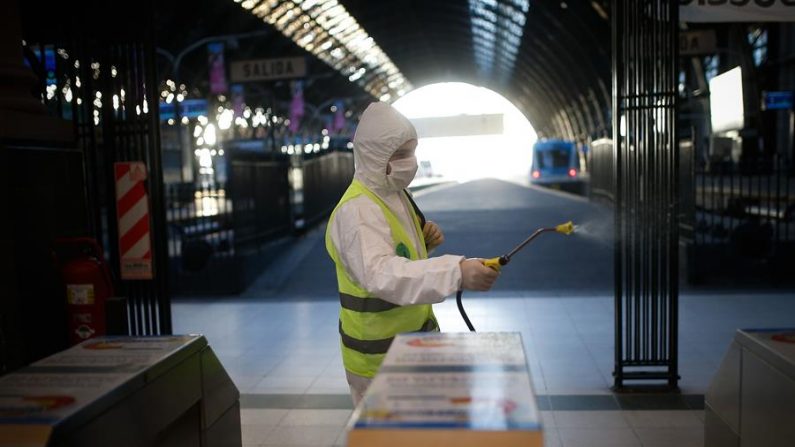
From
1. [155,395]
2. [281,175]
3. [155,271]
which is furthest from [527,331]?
[281,175]

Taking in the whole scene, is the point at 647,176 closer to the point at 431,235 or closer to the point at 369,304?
the point at 431,235

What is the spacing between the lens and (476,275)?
2199mm

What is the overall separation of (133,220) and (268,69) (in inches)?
387

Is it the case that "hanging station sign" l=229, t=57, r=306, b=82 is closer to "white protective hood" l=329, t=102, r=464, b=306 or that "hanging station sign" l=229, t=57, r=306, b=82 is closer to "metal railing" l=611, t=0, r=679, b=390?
"metal railing" l=611, t=0, r=679, b=390

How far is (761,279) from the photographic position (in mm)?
8336

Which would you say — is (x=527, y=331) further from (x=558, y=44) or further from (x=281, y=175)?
(x=558, y=44)

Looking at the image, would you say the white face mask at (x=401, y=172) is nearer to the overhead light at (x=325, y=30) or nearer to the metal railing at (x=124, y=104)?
the metal railing at (x=124, y=104)

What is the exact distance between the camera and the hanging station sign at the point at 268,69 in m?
12.9

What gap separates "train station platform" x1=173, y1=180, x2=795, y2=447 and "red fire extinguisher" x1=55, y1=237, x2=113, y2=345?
1239 millimetres

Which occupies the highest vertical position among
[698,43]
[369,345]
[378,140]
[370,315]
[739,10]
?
[698,43]

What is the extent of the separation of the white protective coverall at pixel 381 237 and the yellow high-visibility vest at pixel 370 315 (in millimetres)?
61

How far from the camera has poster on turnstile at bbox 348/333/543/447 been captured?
4.95 feet

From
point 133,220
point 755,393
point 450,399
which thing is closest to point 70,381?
point 450,399

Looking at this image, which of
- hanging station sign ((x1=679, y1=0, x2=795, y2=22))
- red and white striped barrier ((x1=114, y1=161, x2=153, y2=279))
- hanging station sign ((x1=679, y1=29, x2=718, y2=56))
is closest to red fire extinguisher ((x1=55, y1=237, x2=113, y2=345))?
red and white striped barrier ((x1=114, y1=161, x2=153, y2=279))
